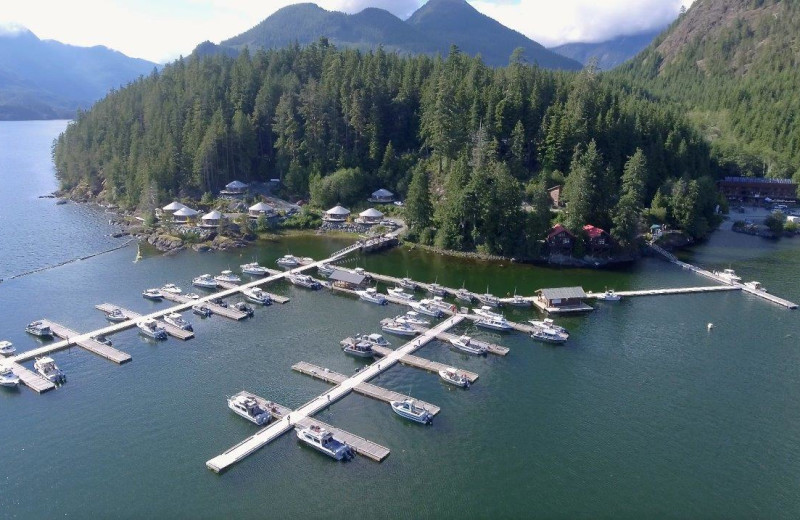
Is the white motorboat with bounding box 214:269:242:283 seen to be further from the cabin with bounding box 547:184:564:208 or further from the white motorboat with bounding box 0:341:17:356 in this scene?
the cabin with bounding box 547:184:564:208

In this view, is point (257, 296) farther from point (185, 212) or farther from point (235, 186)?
point (235, 186)

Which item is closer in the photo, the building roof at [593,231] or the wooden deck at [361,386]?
the wooden deck at [361,386]

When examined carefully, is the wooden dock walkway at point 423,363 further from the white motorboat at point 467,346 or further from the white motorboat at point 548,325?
the white motorboat at point 548,325

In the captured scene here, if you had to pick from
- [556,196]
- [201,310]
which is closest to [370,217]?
[556,196]

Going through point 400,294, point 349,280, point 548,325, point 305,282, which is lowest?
point 305,282

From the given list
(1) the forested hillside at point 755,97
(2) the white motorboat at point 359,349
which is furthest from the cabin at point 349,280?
(1) the forested hillside at point 755,97

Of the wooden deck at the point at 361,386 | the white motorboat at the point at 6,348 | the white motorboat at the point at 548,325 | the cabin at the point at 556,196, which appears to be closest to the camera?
the wooden deck at the point at 361,386

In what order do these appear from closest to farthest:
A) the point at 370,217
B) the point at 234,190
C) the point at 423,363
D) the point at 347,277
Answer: the point at 423,363
the point at 347,277
the point at 370,217
the point at 234,190
